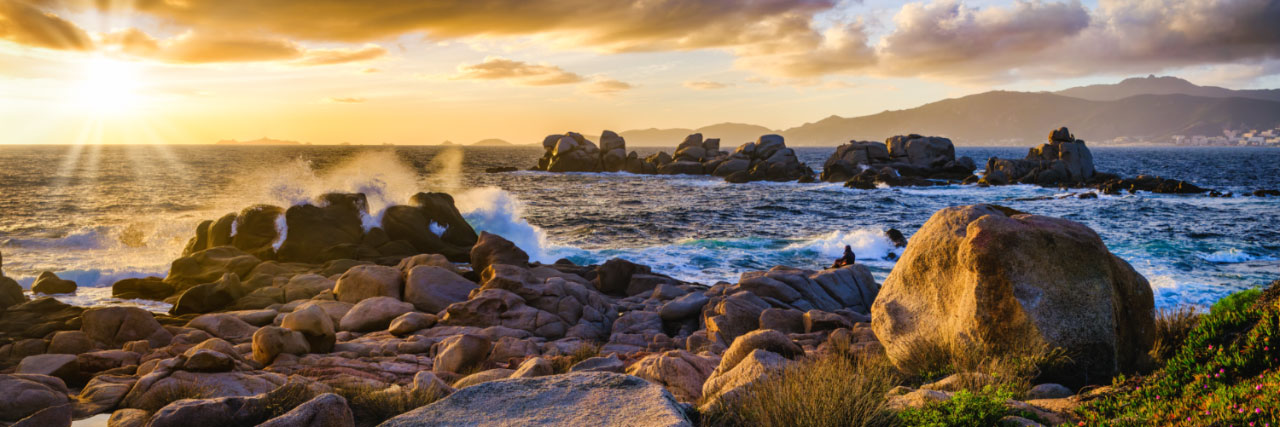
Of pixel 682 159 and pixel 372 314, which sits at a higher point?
A: pixel 682 159

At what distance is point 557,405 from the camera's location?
5.26m

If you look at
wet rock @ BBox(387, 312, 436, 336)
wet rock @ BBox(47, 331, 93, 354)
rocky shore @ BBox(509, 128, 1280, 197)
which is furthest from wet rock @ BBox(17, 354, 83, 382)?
rocky shore @ BBox(509, 128, 1280, 197)

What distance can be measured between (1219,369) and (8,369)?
14505 mm

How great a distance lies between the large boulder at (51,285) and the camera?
18020mm

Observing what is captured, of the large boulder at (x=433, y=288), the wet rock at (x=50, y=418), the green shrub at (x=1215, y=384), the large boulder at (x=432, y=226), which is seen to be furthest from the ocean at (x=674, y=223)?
the green shrub at (x=1215, y=384)

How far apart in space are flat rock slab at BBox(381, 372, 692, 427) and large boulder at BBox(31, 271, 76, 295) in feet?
63.6

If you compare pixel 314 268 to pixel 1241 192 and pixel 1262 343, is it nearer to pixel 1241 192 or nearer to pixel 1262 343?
pixel 1262 343

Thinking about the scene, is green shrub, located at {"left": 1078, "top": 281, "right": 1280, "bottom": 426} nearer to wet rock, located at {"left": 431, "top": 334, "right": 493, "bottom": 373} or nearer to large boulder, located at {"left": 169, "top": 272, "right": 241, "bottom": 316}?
wet rock, located at {"left": 431, "top": 334, "right": 493, "bottom": 373}

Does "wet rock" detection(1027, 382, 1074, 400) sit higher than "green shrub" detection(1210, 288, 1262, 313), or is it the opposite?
"green shrub" detection(1210, 288, 1262, 313)

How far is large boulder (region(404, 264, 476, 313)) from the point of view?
49.2 ft

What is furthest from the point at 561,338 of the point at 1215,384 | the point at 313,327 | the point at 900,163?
the point at 900,163

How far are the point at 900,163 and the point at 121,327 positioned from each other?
2996 inches

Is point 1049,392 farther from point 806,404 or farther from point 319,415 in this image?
point 319,415

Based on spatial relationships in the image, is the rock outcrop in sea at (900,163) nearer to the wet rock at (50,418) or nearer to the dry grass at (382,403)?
the dry grass at (382,403)
